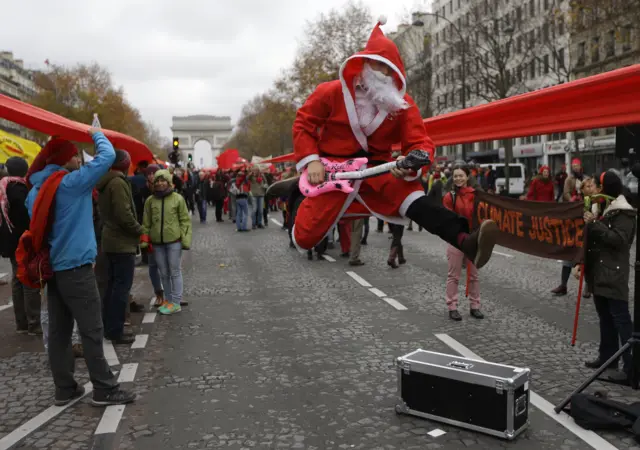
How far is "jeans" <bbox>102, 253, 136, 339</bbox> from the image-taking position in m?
7.67

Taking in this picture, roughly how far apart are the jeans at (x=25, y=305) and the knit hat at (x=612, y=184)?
630cm

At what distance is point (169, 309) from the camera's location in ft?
30.3

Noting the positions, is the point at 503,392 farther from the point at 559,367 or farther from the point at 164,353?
the point at 164,353

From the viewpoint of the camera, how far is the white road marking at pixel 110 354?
688 cm

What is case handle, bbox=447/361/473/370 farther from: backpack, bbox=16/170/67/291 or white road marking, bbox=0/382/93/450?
backpack, bbox=16/170/67/291

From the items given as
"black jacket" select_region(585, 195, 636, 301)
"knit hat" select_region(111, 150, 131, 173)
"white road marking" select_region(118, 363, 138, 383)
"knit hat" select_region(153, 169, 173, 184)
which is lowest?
"white road marking" select_region(118, 363, 138, 383)

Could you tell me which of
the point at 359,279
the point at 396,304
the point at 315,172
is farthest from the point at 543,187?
the point at 315,172

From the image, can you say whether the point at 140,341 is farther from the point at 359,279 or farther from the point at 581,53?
the point at 581,53

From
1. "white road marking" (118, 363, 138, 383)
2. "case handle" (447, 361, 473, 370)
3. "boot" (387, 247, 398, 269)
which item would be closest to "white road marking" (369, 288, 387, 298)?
"boot" (387, 247, 398, 269)

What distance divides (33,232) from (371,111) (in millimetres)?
2877

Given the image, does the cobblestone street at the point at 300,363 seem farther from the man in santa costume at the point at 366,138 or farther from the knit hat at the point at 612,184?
the knit hat at the point at 612,184

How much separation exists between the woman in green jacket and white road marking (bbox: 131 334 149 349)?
122 centimetres

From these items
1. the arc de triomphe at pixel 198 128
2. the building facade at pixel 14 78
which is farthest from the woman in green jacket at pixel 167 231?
the arc de triomphe at pixel 198 128

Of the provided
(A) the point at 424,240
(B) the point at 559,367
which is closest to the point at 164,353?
(B) the point at 559,367
